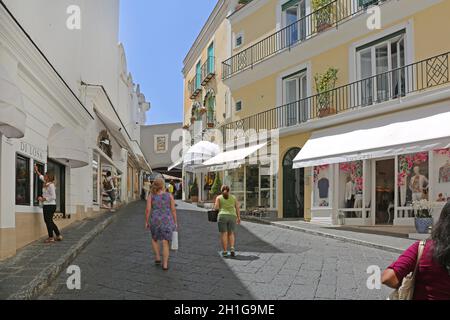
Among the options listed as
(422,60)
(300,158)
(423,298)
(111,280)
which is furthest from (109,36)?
(423,298)

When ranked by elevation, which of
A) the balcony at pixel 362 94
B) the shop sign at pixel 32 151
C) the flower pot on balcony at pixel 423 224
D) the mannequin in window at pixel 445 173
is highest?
the balcony at pixel 362 94

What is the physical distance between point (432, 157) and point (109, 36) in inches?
625

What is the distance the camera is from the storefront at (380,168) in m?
12.0

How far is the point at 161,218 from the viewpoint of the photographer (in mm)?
7664

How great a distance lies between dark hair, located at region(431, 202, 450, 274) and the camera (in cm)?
271

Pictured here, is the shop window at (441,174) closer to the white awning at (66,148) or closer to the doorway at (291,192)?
the doorway at (291,192)

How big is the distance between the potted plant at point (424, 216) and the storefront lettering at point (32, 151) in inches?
355

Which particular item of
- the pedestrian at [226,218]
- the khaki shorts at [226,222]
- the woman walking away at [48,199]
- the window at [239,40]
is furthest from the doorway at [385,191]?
the window at [239,40]

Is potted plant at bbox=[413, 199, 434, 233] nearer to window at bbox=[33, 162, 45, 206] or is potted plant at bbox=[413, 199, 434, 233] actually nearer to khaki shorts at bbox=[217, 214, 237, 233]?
khaki shorts at bbox=[217, 214, 237, 233]

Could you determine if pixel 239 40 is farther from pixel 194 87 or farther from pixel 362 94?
pixel 194 87

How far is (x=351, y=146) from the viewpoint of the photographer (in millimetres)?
13727

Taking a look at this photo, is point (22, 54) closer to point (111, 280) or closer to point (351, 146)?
point (111, 280)

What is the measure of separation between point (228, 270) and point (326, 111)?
31.5 ft

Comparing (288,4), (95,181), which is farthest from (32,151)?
(288,4)
